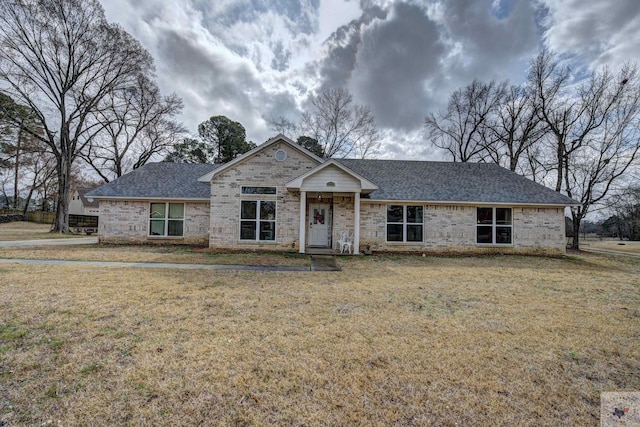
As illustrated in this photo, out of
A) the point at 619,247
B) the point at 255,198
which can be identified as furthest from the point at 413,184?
the point at 619,247

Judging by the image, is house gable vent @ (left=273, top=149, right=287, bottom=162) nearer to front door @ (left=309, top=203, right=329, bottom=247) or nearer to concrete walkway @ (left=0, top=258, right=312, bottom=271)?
front door @ (left=309, top=203, right=329, bottom=247)

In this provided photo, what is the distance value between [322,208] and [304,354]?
11439mm

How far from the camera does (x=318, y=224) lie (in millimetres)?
14820

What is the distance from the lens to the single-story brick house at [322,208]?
13836mm

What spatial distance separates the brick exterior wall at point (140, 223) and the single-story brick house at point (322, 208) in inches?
2.2

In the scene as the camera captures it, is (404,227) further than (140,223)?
No

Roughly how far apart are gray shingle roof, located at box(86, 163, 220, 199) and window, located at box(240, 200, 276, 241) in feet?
9.81

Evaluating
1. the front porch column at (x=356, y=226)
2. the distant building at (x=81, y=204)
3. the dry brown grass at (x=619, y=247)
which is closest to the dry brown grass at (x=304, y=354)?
the front porch column at (x=356, y=226)

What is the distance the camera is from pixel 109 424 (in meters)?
2.31

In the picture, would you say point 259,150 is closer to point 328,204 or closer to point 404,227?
point 328,204

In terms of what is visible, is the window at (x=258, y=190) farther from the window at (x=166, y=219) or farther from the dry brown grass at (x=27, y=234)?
the dry brown grass at (x=27, y=234)

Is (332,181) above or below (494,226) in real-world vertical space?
above

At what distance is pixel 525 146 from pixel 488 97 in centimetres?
622

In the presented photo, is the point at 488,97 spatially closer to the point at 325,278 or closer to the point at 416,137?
the point at 416,137
